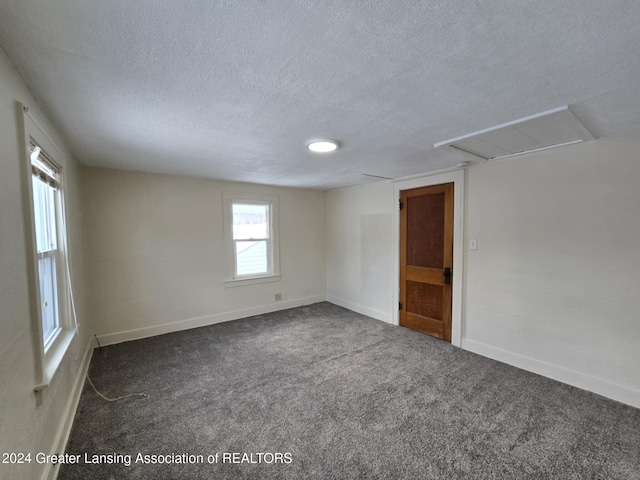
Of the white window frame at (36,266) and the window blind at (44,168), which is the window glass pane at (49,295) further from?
the window blind at (44,168)

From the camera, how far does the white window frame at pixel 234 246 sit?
415cm

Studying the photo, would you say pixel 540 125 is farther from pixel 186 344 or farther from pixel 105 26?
pixel 186 344

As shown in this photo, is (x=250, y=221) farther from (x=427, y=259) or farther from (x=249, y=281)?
(x=427, y=259)

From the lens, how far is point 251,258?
4.48 metres

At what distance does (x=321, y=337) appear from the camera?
3.54m

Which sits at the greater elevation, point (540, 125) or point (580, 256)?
point (540, 125)

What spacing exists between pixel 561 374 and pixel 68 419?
3954 mm

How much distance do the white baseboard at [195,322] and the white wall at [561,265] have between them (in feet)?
9.06

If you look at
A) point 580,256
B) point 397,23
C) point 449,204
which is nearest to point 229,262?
point 449,204

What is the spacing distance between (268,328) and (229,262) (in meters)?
1.16

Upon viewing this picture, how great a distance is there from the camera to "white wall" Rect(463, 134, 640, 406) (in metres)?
2.19

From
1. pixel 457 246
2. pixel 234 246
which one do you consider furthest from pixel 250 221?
pixel 457 246

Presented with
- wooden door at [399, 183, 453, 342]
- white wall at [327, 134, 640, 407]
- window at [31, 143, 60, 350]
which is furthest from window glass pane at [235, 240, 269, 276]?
white wall at [327, 134, 640, 407]

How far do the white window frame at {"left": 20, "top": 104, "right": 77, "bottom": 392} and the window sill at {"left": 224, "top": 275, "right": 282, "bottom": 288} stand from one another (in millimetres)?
2003
